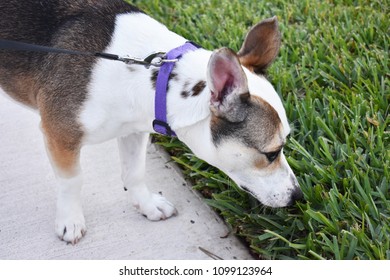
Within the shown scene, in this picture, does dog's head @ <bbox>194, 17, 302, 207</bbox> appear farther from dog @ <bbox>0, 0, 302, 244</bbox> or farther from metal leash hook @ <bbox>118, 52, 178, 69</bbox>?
metal leash hook @ <bbox>118, 52, 178, 69</bbox>

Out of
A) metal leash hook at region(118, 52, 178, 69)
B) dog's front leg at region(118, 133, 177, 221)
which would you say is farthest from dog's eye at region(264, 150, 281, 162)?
dog's front leg at region(118, 133, 177, 221)

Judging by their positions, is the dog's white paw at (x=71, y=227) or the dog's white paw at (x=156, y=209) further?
the dog's white paw at (x=156, y=209)

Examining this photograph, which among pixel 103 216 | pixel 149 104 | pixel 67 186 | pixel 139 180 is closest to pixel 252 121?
pixel 149 104

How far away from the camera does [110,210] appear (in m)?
4.17

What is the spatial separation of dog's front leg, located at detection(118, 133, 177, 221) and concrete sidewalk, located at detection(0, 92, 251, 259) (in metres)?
0.07

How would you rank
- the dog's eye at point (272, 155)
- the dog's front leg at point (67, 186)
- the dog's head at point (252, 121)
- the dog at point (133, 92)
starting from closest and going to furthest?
the dog's head at point (252, 121)
the dog at point (133, 92)
the dog's eye at point (272, 155)
the dog's front leg at point (67, 186)

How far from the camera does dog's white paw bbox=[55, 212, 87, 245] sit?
153 inches

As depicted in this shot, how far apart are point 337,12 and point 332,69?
109cm

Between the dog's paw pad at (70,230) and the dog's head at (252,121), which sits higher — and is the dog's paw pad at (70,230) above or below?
below

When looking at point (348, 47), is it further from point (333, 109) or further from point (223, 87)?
point (223, 87)

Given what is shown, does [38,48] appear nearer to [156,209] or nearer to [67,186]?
[67,186]

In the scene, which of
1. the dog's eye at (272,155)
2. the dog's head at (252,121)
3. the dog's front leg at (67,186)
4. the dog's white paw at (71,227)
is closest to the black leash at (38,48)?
the dog's front leg at (67,186)

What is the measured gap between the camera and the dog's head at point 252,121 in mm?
2986

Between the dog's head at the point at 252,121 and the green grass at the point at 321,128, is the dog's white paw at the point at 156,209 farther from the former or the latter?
the dog's head at the point at 252,121
